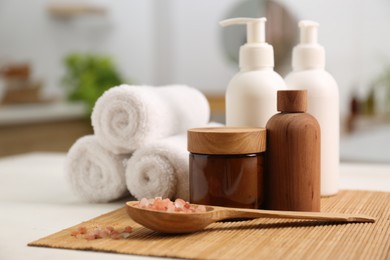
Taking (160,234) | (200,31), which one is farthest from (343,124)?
(160,234)

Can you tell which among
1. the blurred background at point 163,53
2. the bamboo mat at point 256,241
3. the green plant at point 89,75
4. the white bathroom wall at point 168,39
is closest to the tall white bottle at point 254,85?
the bamboo mat at point 256,241

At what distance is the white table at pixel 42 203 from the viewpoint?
0.58 m

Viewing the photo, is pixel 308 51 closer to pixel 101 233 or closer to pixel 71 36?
pixel 101 233

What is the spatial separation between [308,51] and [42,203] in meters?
0.42

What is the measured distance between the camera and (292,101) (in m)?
0.71

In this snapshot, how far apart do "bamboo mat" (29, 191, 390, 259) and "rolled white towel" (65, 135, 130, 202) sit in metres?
0.14

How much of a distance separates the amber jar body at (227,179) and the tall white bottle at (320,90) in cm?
17

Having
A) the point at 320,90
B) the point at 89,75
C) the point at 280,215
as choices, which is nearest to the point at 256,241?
the point at 280,215

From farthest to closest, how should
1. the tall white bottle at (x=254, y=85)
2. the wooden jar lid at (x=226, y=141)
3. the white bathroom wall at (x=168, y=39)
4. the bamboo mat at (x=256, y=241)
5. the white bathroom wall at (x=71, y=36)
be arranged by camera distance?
the white bathroom wall at (x=71, y=36), the white bathroom wall at (x=168, y=39), the tall white bottle at (x=254, y=85), the wooden jar lid at (x=226, y=141), the bamboo mat at (x=256, y=241)

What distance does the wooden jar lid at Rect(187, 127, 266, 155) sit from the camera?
2.16 feet

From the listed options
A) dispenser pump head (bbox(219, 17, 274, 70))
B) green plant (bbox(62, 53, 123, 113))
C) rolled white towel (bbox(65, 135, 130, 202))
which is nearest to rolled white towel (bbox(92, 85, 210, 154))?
rolled white towel (bbox(65, 135, 130, 202))

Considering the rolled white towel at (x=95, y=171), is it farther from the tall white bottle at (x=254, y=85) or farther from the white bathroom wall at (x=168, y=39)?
the white bathroom wall at (x=168, y=39)

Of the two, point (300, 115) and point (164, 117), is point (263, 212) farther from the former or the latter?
point (164, 117)

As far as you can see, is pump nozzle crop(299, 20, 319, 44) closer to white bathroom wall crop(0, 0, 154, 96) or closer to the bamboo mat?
the bamboo mat
